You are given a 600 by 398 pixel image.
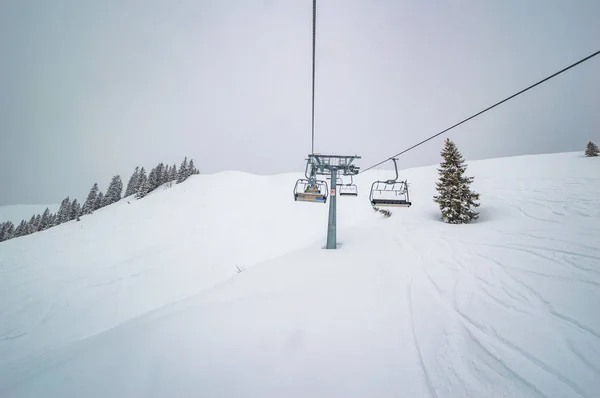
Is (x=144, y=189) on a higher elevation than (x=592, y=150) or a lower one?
lower

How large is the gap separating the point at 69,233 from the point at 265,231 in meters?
28.8

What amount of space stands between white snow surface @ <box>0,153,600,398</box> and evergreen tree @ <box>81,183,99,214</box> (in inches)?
1677

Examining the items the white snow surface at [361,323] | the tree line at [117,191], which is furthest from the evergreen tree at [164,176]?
the white snow surface at [361,323]

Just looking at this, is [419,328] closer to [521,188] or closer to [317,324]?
[317,324]

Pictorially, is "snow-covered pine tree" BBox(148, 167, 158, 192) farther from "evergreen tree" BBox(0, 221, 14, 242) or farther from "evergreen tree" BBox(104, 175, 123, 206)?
"evergreen tree" BBox(0, 221, 14, 242)

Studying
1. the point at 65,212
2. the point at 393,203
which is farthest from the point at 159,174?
the point at 393,203

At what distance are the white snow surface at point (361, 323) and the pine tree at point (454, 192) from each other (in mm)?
1227

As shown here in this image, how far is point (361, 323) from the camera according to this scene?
4.75 m

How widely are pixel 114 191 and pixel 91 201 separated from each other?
4696mm

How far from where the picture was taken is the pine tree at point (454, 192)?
1441 centimetres

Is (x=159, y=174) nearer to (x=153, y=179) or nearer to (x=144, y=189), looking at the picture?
(x=153, y=179)

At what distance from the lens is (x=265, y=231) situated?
22.7 meters

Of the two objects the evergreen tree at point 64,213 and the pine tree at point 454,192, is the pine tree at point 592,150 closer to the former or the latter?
the pine tree at point 454,192

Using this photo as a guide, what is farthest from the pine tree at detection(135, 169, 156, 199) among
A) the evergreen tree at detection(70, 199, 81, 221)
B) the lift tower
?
the lift tower
